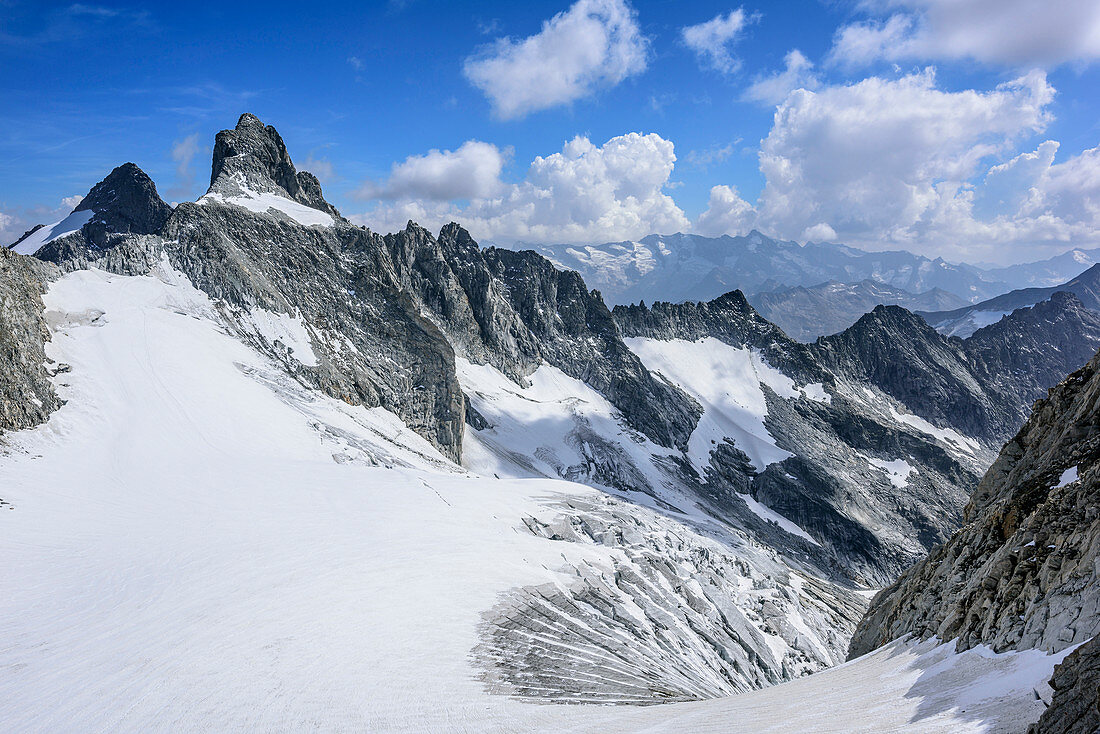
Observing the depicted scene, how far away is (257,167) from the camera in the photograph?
97.2 meters

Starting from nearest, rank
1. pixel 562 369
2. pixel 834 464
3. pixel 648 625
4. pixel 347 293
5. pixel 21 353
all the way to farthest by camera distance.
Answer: pixel 648 625
pixel 21 353
pixel 347 293
pixel 834 464
pixel 562 369

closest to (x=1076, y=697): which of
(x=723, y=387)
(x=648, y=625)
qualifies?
(x=648, y=625)

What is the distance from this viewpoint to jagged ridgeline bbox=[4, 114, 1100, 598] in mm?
75250

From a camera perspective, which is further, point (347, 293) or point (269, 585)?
point (347, 293)

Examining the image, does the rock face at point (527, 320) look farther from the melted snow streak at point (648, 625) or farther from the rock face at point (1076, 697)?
the rock face at point (1076, 697)

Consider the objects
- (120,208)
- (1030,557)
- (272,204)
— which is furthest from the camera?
(120,208)

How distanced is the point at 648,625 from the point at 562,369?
352 ft

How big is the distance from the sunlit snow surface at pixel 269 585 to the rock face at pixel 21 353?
151cm

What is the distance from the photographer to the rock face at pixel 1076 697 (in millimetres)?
6566

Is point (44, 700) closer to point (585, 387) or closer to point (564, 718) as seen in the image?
point (564, 718)

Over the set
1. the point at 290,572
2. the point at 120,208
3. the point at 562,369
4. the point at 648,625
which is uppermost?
the point at 120,208

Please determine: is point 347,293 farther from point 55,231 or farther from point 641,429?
point 55,231

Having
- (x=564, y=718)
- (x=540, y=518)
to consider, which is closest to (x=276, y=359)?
(x=540, y=518)

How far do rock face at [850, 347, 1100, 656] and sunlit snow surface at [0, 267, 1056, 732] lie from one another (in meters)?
0.95
